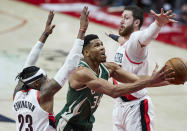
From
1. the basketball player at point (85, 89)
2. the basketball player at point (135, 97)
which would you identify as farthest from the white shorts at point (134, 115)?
the basketball player at point (85, 89)

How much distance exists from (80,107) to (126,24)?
7.61ft

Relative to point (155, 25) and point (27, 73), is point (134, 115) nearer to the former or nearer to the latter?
point (155, 25)

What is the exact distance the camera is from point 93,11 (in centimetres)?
2120

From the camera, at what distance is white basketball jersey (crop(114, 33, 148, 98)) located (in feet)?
24.4

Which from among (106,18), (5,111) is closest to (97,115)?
(5,111)

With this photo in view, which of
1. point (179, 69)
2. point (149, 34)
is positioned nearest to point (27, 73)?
point (179, 69)

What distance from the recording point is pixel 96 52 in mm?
6461

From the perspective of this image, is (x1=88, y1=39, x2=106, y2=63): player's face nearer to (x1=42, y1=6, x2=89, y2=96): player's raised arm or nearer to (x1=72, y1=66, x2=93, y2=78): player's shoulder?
(x1=72, y1=66, x2=93, y2=78): player's shoulder

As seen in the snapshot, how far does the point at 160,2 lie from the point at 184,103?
937cm

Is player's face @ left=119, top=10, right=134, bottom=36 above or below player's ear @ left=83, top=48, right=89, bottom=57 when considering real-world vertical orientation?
above

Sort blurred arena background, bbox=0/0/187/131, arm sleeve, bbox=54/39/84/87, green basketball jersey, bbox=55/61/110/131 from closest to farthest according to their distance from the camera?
arm sleeve, bbox=54/39/84/87 → green basketball jersey, bbox=55/61/110/131 → blurred arena background, bbox=0/0/187/131

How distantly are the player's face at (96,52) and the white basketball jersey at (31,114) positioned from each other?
109cm

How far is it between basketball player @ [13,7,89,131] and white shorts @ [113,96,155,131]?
1706 mm

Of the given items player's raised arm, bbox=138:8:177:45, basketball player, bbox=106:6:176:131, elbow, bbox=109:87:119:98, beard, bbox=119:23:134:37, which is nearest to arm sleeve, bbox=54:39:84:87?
elbow, bbox=109:87:119:98
